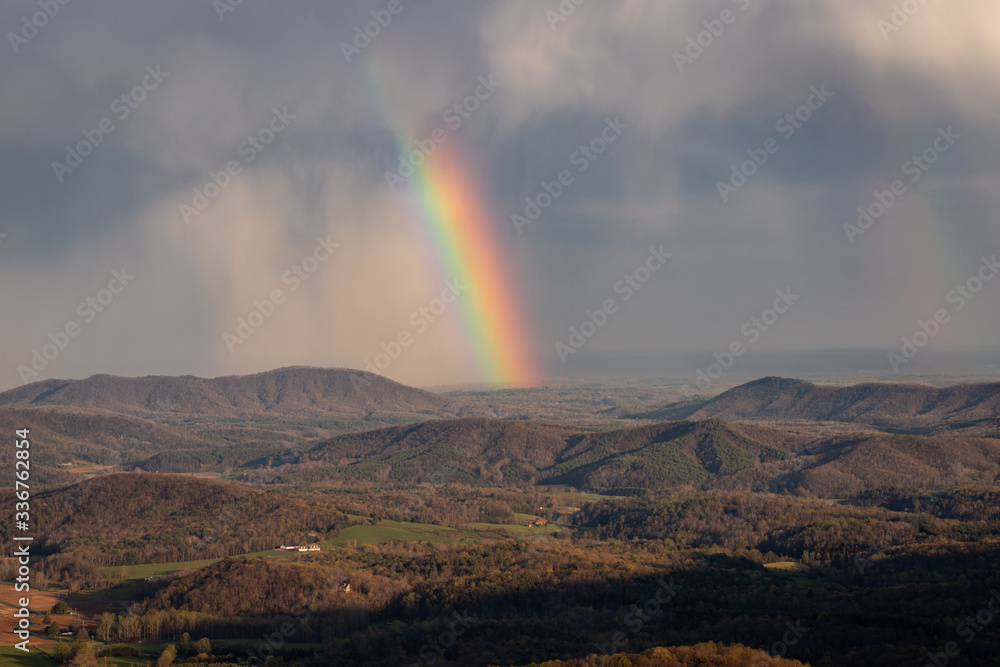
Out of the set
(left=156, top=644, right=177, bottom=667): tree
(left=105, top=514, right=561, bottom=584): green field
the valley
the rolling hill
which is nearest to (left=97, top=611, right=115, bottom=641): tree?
the valley

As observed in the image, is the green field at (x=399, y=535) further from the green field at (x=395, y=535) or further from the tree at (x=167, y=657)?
the tree at (x=167, y=657)

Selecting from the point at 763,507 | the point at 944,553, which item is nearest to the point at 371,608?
the point at 944,553

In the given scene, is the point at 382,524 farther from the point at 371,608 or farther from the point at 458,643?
the point at 458,643
